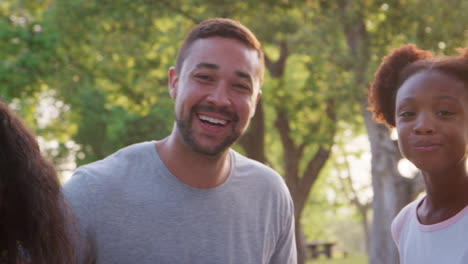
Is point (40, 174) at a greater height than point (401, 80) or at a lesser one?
lesser

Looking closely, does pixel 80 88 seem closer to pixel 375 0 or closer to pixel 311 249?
pixel 375 0

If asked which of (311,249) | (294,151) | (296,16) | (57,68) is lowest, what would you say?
(311,249)

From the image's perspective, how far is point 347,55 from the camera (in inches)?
475

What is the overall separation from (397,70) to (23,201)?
1.98 m

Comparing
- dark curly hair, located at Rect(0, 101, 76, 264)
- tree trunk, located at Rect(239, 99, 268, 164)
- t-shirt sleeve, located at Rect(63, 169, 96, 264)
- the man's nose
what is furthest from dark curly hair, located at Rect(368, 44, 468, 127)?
tree trunk, located at Rect(239, 99, 268, 164)

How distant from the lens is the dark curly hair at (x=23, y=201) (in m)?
2.12

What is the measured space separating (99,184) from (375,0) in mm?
9272

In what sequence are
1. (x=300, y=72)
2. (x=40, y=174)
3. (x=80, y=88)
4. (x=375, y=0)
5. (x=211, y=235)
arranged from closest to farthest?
1. (x=40, y=174)
2. (x=211, y=235)
3. (x=375, y=0)
4. (x=80, y=88)
5. (x=300, y=72)

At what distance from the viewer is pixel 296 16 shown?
14469 millimetres

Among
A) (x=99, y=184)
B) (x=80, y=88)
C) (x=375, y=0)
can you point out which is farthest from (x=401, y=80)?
(x=80, y=88)

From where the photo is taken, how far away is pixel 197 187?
344 cm

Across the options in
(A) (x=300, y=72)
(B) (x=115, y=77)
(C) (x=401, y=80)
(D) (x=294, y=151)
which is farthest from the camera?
(A) (x=300, y=72)

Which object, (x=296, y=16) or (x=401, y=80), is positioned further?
(x=296, y=16)

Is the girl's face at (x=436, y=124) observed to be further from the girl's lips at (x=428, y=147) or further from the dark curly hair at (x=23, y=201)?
the dark curly hair at (x=23, y=201)
